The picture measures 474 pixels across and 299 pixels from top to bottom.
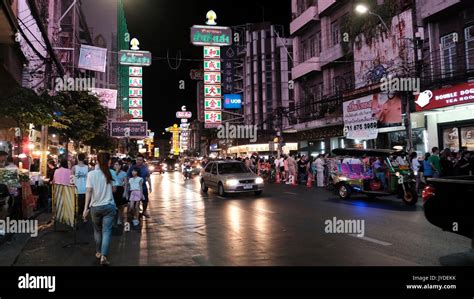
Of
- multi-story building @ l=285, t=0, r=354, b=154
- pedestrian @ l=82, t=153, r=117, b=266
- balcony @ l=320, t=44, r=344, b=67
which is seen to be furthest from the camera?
multi-story building @ l=285, t=0, r=354, b=154

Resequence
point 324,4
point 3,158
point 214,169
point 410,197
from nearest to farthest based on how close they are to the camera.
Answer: point 3,158 → point 410,197 → point 214,169 → point 324,4

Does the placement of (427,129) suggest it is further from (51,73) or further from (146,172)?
(51,73)

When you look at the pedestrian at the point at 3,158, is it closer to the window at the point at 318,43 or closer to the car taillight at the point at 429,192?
the car taillight at the point at 429,192

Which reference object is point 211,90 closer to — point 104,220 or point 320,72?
point 320,72

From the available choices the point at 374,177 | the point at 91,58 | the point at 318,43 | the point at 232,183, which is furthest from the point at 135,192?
the point at 318,43

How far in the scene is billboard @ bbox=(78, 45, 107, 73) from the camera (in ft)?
75.5

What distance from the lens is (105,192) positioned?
23.0 ft

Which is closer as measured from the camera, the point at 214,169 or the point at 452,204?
the point at 452,204

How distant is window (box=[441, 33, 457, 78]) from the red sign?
1463 millimetres

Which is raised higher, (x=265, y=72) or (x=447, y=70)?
(x=265, y=72)

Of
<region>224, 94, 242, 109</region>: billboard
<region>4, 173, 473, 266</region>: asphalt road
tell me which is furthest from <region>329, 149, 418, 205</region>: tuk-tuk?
<region>224, 94, 242, 109</region>: billboard

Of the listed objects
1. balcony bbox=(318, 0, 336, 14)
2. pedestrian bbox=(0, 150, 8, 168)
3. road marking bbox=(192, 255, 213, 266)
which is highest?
balcony bbox=(318, 0, 336, 14)

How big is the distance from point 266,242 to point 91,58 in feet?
61.9

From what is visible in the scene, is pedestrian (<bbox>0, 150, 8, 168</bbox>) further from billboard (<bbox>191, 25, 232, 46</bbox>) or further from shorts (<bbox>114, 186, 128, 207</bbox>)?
billboard (<bbox>191, 25, 232, 46</bbox>)
